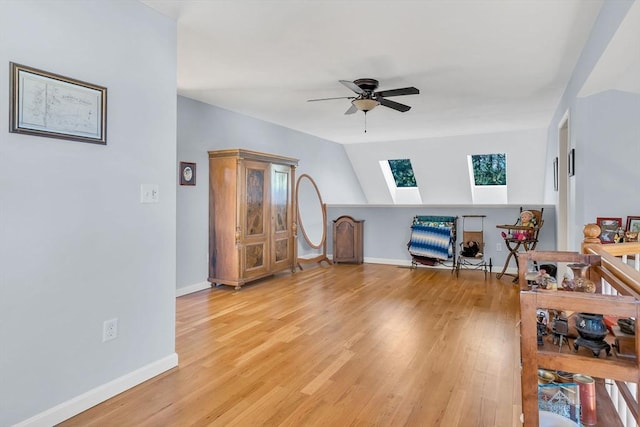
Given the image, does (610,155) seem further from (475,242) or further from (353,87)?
(475,242)

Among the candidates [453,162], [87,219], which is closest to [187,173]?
[87,219]

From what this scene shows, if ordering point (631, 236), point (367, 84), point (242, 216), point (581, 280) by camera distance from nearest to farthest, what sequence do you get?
point (581, 280) → point (631, 236) → point (367, 84) → point (242, 216)

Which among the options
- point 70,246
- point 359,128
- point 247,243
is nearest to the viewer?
point 70,246

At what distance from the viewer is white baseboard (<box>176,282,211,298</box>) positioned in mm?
4512

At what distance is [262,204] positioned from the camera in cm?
508

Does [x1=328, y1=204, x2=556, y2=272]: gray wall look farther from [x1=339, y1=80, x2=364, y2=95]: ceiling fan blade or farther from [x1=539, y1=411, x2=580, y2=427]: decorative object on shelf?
[x1=539, y1=411, x2=580, y2=427]: decorative object on shelf

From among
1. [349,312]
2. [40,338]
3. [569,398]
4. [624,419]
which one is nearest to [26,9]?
[40,338]

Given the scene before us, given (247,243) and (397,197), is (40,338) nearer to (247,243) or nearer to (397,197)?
(247,243)

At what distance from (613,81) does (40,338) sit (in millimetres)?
4077

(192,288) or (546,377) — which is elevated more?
(546,377)

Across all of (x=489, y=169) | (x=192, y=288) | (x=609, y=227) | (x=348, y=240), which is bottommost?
(x=192, y=288)

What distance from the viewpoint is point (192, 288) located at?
4688mm

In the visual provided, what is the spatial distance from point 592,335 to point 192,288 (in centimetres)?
432

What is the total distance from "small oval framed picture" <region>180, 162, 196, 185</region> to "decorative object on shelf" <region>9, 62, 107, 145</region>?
245cm
